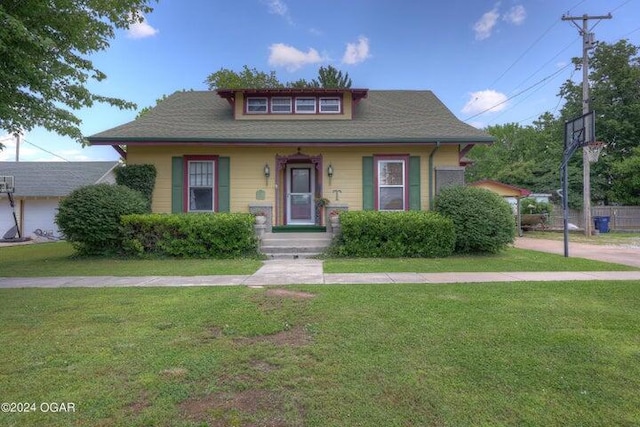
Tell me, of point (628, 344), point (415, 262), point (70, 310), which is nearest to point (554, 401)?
point (628, 344)

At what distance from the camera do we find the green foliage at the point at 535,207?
21.8m

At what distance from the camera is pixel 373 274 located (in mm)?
7430

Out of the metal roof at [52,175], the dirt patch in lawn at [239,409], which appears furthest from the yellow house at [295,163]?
the metal roof at [52,175]

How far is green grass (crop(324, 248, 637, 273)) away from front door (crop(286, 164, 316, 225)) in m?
3.34

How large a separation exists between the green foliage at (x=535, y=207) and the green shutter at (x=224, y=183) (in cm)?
1791

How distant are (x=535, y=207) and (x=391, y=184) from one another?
14.2m

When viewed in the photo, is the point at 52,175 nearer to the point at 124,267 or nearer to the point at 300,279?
the point at 124,267

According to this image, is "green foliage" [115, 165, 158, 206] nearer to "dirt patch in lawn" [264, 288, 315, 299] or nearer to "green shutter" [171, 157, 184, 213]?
"green shutter" [171, 157, 184, 213]

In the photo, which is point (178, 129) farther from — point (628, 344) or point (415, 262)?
point (628, 344)

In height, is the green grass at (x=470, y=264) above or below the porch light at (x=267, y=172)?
below

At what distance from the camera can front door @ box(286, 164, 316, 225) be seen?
41.5 feet

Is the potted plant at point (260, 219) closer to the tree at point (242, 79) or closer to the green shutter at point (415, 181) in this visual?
the green shutter at point (415, 181)

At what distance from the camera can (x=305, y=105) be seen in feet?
44.2

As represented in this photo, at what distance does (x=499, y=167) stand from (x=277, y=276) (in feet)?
141
